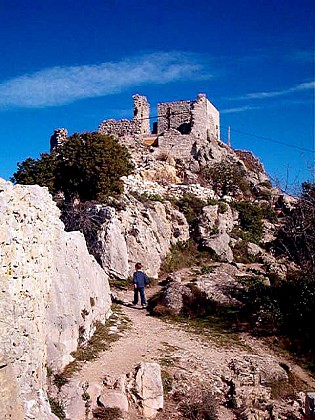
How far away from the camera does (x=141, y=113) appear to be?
119 feet

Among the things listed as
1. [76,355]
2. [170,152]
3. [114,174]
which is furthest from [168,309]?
[170,152]

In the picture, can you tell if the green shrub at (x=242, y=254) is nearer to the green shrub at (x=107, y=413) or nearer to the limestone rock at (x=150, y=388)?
the limestone rock at (x=150, y=388)

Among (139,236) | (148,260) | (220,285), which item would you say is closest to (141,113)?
(139,236)

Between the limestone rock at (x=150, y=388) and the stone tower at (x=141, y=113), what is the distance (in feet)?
89.1

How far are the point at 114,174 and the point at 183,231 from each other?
4.57 metres

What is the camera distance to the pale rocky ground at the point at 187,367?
373 inches

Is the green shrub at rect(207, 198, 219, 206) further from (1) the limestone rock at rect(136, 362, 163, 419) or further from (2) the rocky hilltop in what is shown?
(1) the limestone rock at rect(136, 362, 163, 419)

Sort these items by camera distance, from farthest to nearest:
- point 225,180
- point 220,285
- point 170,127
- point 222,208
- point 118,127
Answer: point 170,127
point 118,127
point 225,180
point 222,208
point 220,285

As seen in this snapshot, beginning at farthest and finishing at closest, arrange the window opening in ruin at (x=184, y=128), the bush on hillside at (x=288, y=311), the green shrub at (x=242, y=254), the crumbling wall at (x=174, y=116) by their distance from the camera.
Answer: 1. the crumbling wall at (x=174, y=116)
2. the window opening in ruin at (x=184, y=128)
3. the green shrub at (x=242, y=254)
4. the bush on hillside at (x=288, y=311)

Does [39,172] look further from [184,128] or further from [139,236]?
[184,128]

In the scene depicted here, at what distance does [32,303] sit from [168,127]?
101 feet

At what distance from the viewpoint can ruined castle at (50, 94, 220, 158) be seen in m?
34.2

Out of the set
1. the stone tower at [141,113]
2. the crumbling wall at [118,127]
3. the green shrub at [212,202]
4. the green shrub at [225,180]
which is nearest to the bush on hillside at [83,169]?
the green shrub at [212,202]

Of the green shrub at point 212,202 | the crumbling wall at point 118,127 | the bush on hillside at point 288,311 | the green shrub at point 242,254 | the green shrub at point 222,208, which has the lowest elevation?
the bush on hillside at point 288,311
